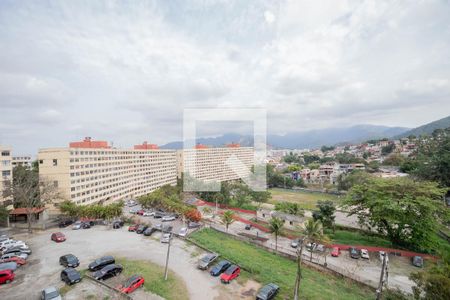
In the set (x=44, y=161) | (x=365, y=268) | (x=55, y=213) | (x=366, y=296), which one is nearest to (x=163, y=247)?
(x=366, y=296)

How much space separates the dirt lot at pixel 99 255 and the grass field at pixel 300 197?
126 feet

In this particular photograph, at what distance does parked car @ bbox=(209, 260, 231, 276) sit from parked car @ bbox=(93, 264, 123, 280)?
700 centimetres

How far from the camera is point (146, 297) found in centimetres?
1388

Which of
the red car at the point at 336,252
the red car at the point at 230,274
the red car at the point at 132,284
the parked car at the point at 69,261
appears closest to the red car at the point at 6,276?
the parked car at the point at 69,261

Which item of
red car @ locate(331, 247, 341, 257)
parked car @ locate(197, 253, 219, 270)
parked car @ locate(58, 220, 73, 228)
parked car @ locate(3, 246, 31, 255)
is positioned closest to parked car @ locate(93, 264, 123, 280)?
parked car @ locate(197, 253, 219, 270)

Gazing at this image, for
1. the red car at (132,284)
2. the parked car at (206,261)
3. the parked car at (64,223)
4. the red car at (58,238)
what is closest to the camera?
the red car at (132,284)

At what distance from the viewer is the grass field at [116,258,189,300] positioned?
1429 cm

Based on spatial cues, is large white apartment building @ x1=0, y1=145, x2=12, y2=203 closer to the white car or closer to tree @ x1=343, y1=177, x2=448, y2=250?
the white car

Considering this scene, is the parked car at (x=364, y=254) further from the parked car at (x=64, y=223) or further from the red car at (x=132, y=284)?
the parked car at (x=64, y=223)

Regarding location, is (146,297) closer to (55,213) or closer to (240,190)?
(55,213)

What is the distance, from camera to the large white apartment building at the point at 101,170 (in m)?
37.8

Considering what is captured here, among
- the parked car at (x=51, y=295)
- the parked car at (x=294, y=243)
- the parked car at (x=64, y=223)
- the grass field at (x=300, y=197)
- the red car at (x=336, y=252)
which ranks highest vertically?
the parked car at (x=51, y=295)

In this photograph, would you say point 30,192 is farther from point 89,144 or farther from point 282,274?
point 282,274

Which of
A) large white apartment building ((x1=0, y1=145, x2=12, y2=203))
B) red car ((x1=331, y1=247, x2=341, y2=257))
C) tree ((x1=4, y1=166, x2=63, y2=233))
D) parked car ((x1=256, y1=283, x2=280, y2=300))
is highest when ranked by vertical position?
large white apartment building ((x1=0, y1=145, x2=12, y2=203))
